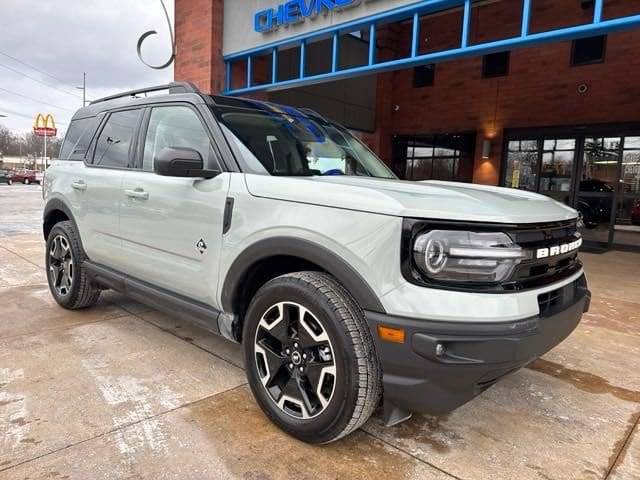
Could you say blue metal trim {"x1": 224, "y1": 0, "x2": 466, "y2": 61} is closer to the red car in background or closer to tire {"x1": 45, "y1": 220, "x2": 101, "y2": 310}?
tire {"x1": 45, "y1": 220, "x2": 101, "y2": 310}

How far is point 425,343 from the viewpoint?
6.49 feet

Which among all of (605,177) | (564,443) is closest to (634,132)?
(605,177)

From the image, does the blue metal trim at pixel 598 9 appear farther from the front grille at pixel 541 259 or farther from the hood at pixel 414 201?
the front grille at pixel 541 259

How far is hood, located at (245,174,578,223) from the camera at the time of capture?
206 cm

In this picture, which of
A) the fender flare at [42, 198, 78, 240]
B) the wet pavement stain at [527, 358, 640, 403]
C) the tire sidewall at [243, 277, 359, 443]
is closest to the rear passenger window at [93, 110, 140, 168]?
the fender flare at [42, 198, 78, 240]

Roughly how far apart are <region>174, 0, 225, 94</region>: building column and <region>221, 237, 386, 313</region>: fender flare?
24.0ft

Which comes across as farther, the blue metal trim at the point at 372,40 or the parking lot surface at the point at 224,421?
the blue metal trim at the point at 372,40

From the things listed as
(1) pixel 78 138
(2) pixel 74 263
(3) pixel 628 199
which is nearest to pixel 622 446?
(2) pixel 74 263

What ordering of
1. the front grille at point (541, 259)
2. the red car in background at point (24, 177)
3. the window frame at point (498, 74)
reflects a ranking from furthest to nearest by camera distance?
the red car in background at point (24, 177), the window frame at point (498, 74), the front grille at point (541, 259)

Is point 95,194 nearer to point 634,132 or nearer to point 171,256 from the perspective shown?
point 171,256

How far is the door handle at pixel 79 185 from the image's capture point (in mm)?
4168

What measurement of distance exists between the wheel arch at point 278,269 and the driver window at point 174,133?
31.3 inches

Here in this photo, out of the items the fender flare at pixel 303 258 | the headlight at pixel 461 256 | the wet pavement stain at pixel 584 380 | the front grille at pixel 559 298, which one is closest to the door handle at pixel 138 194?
the fender flare at pixel 303 258

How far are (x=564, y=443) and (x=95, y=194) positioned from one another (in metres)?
3.76
